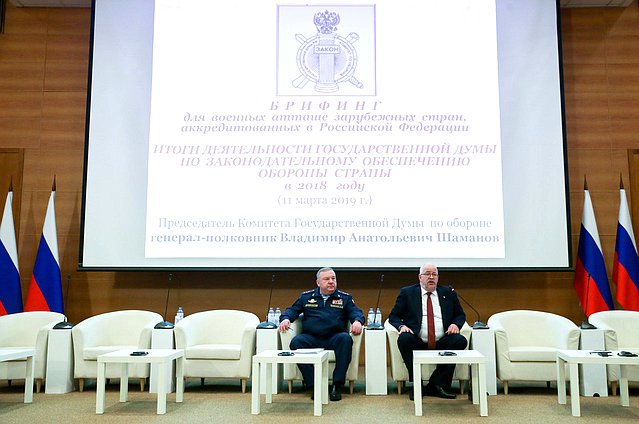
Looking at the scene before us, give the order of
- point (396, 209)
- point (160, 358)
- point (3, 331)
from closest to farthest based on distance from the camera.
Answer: point (160, 358), point (3, 331), point (396, 209)

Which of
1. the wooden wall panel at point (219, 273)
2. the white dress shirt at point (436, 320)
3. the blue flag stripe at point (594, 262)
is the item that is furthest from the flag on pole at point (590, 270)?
the white dress shirt at point (436, 320)

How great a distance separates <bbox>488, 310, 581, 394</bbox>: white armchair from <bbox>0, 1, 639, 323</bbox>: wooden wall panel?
3.07ft

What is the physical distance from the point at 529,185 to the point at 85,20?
5.15m

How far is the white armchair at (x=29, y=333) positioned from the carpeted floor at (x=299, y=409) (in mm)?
237

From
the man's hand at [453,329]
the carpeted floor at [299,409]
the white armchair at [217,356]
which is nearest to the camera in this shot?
the carpeted floor at [299,409]

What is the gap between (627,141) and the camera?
23.6 ft

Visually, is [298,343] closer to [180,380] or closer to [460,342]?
[180,380]

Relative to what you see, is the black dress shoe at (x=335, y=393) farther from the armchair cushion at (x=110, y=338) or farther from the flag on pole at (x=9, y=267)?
the flag on pole at (x=9, y=267)

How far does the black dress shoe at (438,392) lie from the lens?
16.9 ft

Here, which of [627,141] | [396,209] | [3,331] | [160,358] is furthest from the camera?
[627,141]

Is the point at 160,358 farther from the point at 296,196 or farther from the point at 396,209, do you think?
the point at 396,209

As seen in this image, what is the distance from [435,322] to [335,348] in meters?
0.85

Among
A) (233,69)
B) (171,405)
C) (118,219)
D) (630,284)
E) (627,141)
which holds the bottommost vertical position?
(171,405)

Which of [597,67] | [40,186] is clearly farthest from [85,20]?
[597,67]
